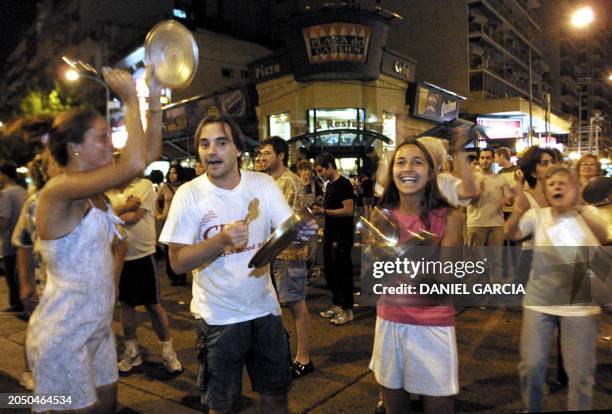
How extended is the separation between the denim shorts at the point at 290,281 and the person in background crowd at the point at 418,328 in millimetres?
1858

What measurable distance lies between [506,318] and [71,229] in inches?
207

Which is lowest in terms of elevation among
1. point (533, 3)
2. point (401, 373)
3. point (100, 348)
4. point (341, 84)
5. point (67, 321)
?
point (401, 373)

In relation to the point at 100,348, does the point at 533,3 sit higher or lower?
higher

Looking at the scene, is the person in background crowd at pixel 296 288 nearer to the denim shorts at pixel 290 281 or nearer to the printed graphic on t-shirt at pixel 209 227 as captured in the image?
the denim shorts at pixel 290 281

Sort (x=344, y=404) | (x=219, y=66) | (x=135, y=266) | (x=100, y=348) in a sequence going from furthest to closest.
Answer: (x=219, y=66) → (x=135, y=266) → (x=344, y=404) → (x=100, y=348)

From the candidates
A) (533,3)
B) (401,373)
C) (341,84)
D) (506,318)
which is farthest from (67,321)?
(533,3)

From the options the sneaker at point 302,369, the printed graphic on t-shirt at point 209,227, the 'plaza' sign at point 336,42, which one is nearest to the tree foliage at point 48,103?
the 'plaza' sign at point 336,42

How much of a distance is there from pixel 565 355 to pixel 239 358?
1922 millimetres

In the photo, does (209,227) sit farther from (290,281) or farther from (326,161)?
(326,161)

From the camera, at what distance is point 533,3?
54.7 m

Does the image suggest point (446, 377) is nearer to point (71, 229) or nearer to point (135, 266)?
point (71, 229)

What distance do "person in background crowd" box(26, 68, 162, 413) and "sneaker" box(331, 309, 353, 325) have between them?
3720 mm

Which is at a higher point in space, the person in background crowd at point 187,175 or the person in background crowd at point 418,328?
the person in background crowd at point 187,175

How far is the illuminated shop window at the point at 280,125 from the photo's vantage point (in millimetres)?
22484
